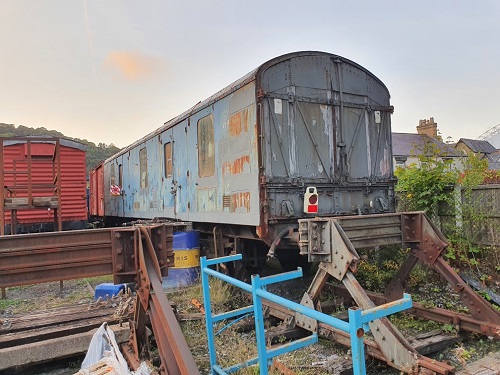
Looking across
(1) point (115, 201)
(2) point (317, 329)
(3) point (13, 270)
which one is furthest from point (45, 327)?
(1) point (115, 201)

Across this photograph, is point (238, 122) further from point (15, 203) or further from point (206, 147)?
point (15, 203)

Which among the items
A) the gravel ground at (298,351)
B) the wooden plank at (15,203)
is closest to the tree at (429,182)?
the gravel ground at (298,351)

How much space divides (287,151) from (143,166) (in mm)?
6679

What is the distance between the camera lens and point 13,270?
322 cm

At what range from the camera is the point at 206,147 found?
22.9ft

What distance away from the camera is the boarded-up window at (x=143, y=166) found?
35.2ft

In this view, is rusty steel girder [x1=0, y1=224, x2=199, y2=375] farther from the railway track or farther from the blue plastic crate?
the blue plastic crate

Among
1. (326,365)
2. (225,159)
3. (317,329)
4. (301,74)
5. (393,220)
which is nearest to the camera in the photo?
(326,365)

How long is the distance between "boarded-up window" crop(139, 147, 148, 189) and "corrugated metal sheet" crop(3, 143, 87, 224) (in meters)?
3.16

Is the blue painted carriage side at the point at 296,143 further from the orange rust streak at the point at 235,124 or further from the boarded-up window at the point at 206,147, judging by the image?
the boarded-up window at the point at 206,147

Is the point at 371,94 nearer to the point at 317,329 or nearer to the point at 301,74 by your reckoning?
the point at 301,74

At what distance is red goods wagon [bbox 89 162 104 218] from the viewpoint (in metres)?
18.5

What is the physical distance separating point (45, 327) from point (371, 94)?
5.99 meters

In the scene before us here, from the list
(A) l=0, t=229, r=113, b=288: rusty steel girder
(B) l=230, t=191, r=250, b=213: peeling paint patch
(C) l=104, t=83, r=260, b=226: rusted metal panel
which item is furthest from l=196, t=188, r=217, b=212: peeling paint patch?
(A) l=0, t=229, r=113, b=288: rusty steel girder
